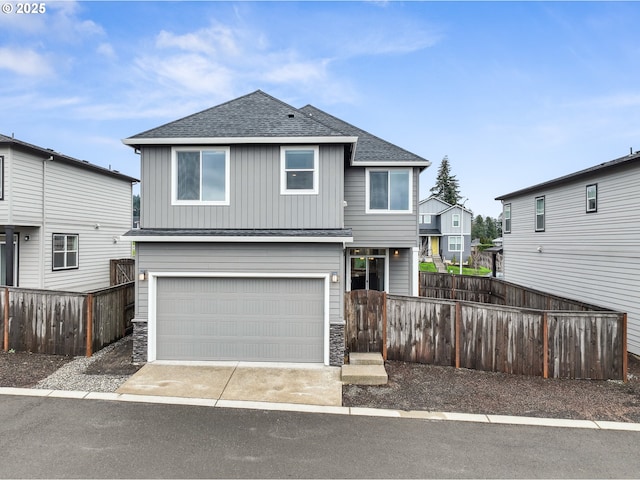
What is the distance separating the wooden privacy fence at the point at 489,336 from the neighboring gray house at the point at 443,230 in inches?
1121

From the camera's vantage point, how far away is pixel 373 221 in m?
11.4

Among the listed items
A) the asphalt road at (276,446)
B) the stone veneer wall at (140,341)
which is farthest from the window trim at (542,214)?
the stone veneer wall at (140,341)

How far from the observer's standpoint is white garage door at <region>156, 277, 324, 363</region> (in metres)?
8.05

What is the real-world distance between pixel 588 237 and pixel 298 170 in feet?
34.1

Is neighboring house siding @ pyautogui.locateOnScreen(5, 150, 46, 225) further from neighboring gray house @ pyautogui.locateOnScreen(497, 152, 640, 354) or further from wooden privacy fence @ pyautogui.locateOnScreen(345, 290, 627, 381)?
neighboring gray house @ pyautogui.locateOnScreen(497, 152, 640, 354)

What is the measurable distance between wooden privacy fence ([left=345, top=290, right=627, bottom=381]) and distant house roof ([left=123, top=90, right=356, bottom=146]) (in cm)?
421

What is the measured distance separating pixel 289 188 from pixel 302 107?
20.9 feet

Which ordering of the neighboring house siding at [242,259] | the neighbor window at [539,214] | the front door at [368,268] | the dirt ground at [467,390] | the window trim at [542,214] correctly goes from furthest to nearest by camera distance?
the neighbor window at [539,214]
the window trim at [542,214]
the front door at [368,268]
the neighboring house siding at [242,259]
the dirt ground at [467,390]

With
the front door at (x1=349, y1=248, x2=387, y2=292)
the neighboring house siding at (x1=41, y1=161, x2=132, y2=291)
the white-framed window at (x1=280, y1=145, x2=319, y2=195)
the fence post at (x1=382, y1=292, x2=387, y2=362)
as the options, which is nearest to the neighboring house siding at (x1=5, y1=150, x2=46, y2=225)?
the neighboring house siding at (x1=41, y1=161, x2=132, y2=291)

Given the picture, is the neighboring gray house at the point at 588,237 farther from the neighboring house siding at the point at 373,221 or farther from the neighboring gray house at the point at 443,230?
the neighboring gray house at the point at 443,230

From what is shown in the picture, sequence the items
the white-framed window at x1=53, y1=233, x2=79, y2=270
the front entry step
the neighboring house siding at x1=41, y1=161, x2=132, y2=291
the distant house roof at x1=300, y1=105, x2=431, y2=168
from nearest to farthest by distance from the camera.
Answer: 1. the front entry step
2. the distant house roof at x1=300, y1=105, x2=431, y2=168
3. the neighboring house siding at x1=41, y1=161, x2=132, y2=291
4. the white-framed window at x1=53, y1=233, x2=79, y2=270

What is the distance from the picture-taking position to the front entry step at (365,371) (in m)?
6.92

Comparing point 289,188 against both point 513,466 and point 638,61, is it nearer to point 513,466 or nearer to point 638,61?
point 513,466

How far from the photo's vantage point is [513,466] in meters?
4.26
